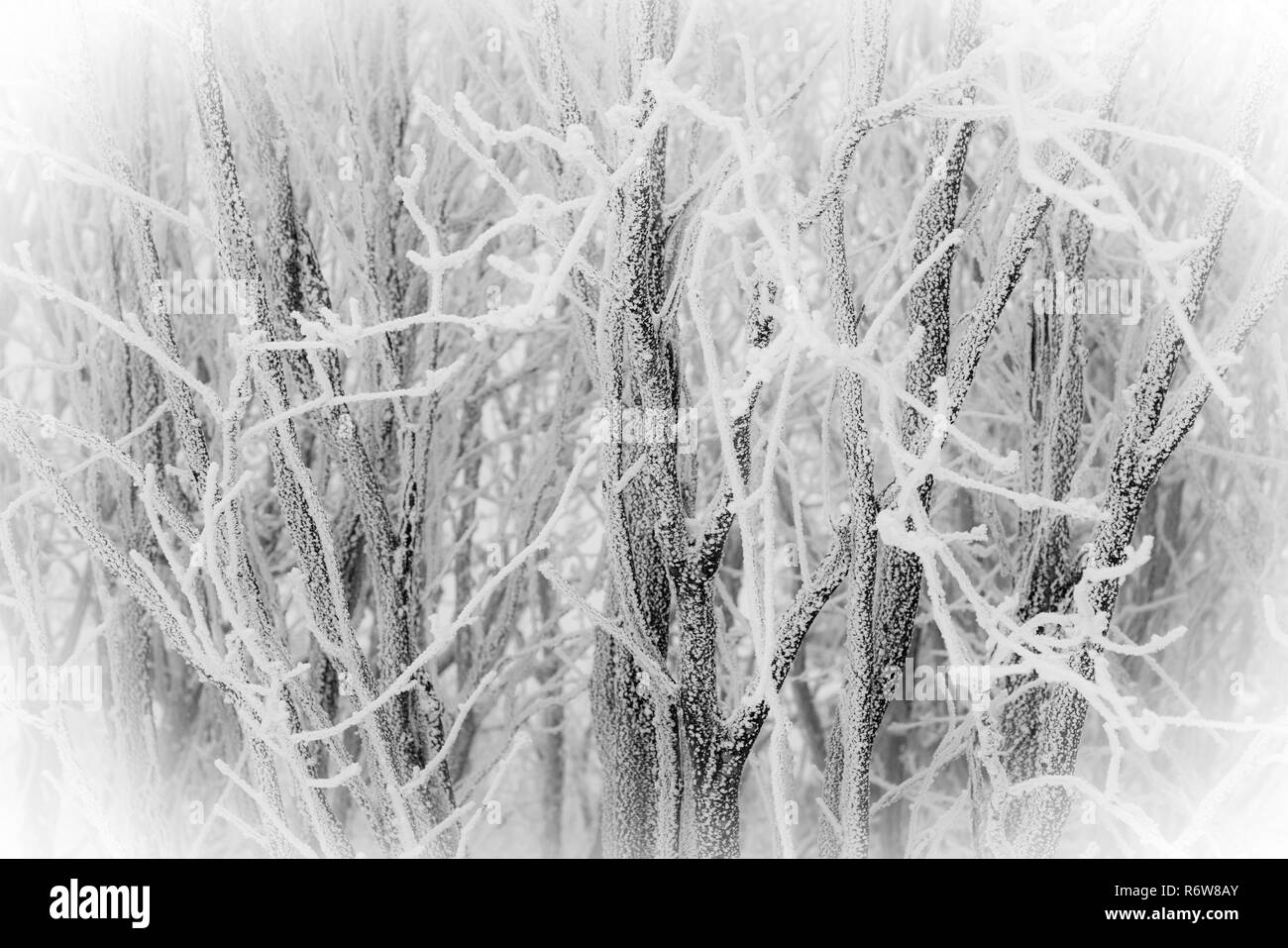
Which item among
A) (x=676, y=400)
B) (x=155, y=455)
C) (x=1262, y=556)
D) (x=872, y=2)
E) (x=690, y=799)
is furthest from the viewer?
(x=1262, y=556)

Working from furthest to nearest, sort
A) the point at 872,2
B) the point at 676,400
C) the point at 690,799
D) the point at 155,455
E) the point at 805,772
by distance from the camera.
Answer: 1. the point at 805,772
2. the point at 155,455
3. the point at 690,799
4. the point at 676,400
5. the point at 872,2

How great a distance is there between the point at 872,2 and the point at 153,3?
77 centimetres

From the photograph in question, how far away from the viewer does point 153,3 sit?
1.14 metres

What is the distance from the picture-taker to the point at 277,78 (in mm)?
1108

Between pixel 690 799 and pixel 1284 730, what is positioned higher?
pixel 1284 730

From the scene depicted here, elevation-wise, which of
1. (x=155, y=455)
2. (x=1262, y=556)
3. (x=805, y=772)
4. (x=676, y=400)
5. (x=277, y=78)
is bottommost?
(x=805, y=772)

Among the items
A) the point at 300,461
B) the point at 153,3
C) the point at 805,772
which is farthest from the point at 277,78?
the point at 805,772

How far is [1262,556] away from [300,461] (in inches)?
51.7
